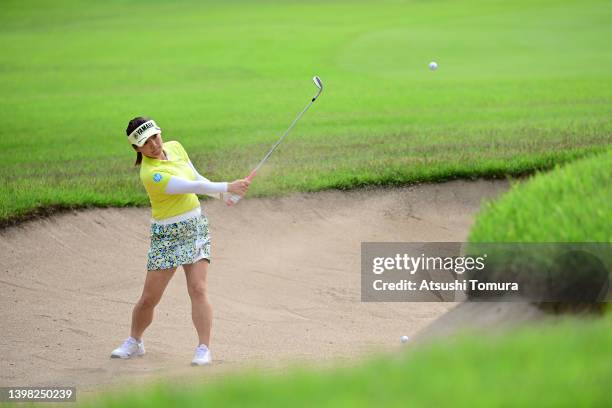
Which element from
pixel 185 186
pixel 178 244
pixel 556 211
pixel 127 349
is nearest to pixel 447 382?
pixel 556 211

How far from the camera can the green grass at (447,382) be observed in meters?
4.04

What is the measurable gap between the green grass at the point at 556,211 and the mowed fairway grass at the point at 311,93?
583cm

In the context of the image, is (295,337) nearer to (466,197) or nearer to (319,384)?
(466,197)

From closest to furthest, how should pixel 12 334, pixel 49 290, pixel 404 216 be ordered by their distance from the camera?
pixel 12 334 < pixel 49 290 < pixel 404 216

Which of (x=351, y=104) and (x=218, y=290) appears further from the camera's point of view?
(x=351, y=104)

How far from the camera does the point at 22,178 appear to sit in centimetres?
1377

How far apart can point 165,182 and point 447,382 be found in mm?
4541

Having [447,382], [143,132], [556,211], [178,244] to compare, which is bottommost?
[178,244]

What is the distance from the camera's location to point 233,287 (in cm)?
1117

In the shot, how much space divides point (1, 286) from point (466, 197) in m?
5.68

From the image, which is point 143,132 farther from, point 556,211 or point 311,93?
point 311,93

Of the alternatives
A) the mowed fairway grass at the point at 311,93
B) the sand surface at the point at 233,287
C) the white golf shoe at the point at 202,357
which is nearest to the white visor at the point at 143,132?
the white golf shoe at the point at 202,357

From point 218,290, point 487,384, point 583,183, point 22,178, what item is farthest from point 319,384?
point 22,178

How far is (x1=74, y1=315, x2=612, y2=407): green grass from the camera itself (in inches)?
159
